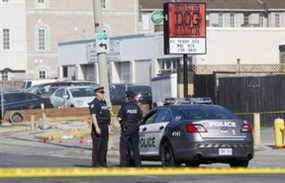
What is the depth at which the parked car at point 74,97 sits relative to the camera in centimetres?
→ 5028

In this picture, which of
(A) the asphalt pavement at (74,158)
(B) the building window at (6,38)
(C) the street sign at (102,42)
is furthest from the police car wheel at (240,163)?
(B) the building window at (6,38)

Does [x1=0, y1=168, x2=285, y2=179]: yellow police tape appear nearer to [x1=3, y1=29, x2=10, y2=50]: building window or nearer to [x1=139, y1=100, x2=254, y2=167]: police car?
[x1=139, y1=100, x2=254, y2=167]: police car

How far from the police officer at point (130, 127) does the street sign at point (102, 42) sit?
6.70m

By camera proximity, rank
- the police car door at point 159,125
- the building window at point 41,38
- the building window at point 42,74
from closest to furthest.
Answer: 1. the police car door at point 159,125
2. the building window at point 41,38
3. the building window at point 42,74

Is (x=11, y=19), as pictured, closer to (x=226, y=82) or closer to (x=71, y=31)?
(x=71, y=31)

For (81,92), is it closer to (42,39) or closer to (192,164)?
(192,164)

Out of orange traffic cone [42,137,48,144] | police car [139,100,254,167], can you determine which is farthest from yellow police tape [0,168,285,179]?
orange traffic cone [42,137,48,144]

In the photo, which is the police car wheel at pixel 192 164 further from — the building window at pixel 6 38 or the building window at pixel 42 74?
the building window at pixel 42 74

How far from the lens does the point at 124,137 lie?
21562 mm

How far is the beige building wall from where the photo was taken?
269ft

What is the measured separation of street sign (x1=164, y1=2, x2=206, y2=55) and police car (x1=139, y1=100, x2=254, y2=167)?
34.6ft

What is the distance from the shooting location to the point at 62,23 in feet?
275

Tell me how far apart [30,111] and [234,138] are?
1081 inches

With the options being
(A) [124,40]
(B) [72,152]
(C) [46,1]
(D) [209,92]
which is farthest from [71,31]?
(B) [72,152]
